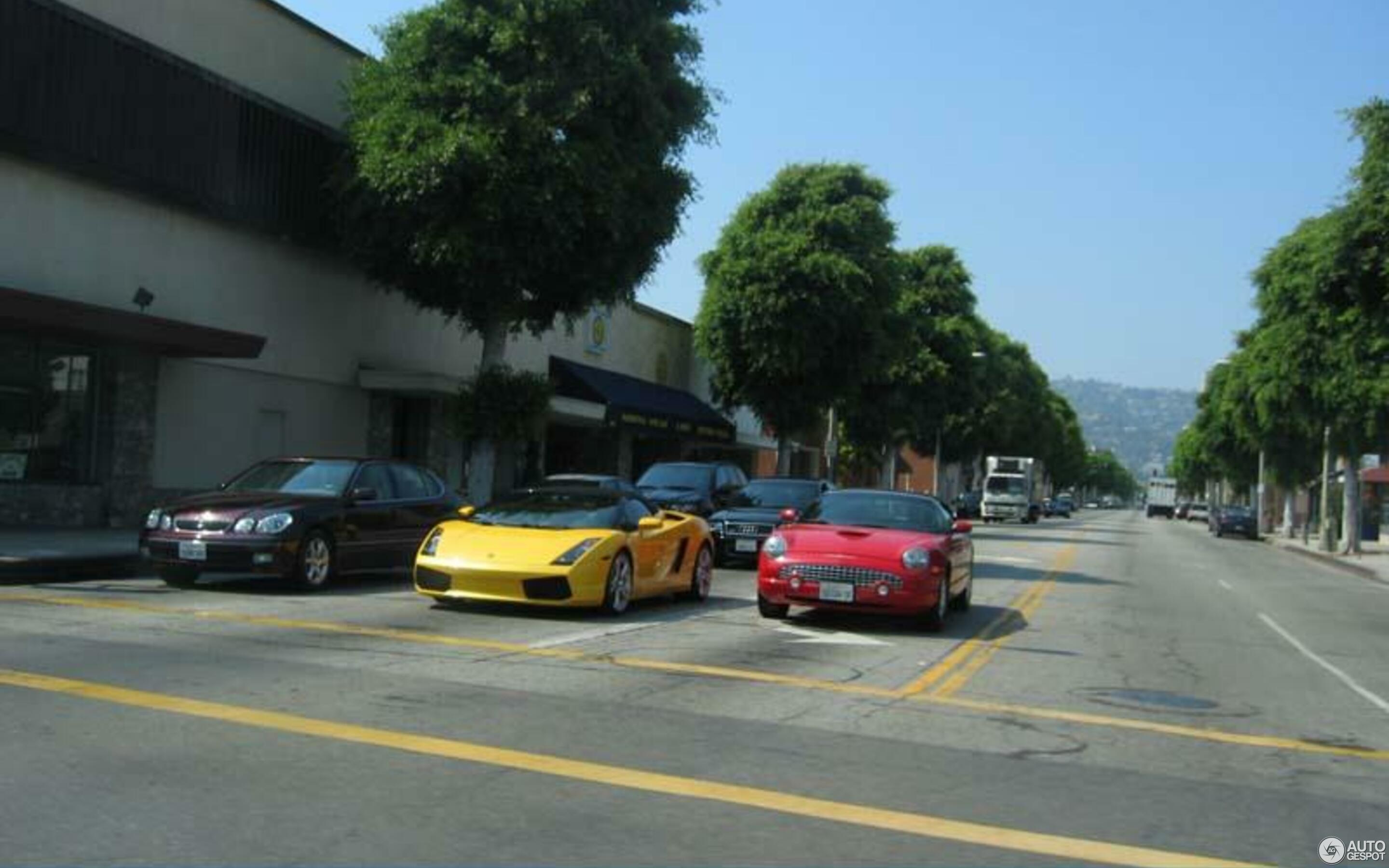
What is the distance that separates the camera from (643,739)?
7.12 m

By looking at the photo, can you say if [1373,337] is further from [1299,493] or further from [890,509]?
[1299,493]

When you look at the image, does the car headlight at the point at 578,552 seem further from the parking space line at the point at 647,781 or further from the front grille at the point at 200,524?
the parking space line at the point at 647,781

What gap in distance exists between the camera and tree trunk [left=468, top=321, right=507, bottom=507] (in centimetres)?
2581

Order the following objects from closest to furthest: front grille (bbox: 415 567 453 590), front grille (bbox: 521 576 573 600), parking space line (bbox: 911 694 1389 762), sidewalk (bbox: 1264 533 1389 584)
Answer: parking space line (bbox: 911 694 1389 762)
front grille (bbox: 521 576 573 600)
front grille (bbox: 415 567 453 590)
sidewalk (bbox: 1264 533 1389 584)

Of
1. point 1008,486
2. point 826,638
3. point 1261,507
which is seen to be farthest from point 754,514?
point 1261,507

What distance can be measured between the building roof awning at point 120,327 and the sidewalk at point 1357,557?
2458 centimetres

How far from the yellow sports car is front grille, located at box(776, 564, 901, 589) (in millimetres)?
1640

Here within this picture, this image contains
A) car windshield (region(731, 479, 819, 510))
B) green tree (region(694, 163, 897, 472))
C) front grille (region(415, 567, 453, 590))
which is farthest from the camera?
green tree (region(694, 163, 897, 472))

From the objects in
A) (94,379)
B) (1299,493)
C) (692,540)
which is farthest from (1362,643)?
(1299,493)

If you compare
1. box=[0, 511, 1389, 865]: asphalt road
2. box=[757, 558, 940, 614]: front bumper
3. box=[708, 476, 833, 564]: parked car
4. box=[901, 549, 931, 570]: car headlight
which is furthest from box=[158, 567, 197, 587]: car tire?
box=[708, 476, 833, 564]: parked car

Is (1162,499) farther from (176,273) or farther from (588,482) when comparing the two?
(176,273)

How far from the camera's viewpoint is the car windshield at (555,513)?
43.3 feet

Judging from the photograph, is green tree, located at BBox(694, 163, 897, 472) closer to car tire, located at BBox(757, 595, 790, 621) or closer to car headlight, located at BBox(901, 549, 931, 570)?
car tire, located at BBox(757, 595, 790, 621)

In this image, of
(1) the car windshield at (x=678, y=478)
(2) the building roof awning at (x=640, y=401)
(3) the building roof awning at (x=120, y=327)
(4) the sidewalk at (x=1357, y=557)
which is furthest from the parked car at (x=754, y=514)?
(4) the sidewalk at (x=1357, y=557)
